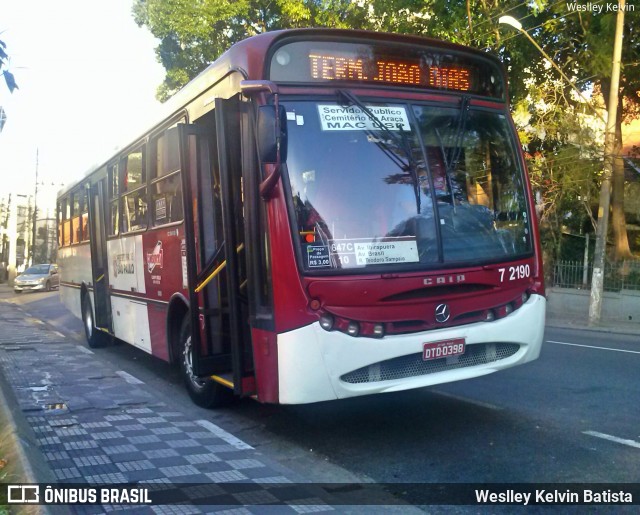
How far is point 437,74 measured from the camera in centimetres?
613

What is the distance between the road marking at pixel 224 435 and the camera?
5.99m

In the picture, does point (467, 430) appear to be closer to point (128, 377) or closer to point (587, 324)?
point (128, 377)

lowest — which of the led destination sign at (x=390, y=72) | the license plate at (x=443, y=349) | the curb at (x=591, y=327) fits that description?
the curb at (x=591, y=327)

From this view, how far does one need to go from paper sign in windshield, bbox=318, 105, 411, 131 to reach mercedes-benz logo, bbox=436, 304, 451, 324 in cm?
151

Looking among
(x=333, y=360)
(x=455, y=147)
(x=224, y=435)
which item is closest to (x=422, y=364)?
(x=333, y=360)

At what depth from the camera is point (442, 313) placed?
562cm

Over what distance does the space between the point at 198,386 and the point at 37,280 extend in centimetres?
2991

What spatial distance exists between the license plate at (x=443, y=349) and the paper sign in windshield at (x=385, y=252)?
0.70 meters

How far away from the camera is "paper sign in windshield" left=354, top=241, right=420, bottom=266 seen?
5.41 m

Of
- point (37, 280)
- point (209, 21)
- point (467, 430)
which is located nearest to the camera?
point (467, 430)

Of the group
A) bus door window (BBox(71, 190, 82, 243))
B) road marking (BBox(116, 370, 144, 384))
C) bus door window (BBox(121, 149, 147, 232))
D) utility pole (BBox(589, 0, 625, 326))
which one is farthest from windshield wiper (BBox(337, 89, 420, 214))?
utility pole (BBox(589, 0, 625, 326))

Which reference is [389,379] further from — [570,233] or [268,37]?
[570,233]

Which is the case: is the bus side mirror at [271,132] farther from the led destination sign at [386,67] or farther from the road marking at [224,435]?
the road marking at [224,435]

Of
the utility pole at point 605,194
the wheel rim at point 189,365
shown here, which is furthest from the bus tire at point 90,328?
the utility pole at point 605,194
